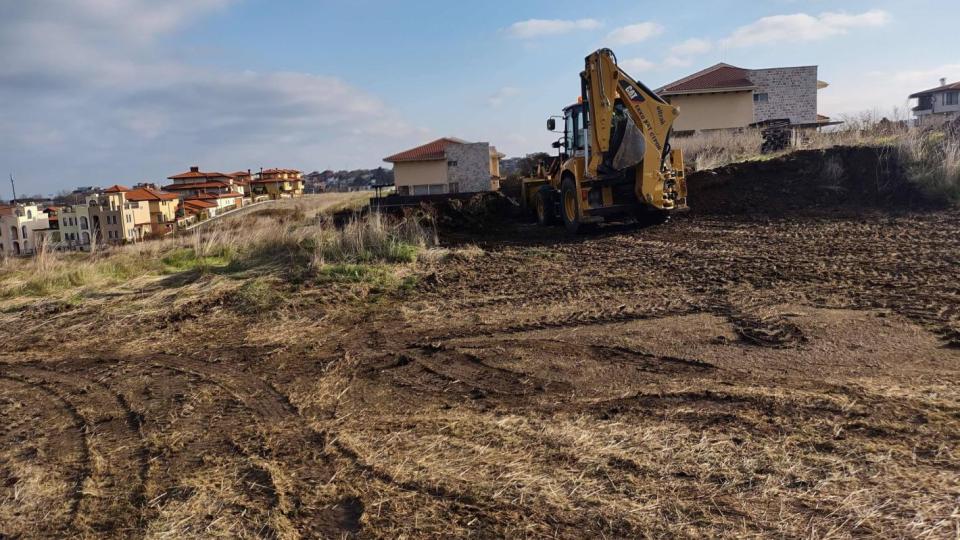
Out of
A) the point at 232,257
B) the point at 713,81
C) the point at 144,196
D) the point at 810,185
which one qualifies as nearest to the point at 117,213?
the point at 144,196

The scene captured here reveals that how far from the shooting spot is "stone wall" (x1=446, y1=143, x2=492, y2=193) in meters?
43.1

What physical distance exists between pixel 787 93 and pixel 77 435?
4225 cm

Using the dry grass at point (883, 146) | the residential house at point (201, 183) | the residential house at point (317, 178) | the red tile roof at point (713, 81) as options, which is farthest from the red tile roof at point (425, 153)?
the residential house at point (317, 178)

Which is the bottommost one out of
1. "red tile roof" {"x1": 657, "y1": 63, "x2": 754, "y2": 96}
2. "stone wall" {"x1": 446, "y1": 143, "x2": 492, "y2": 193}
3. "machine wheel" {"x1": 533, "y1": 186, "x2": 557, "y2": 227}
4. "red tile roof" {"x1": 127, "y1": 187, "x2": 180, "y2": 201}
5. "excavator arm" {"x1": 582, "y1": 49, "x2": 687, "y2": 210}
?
"machine wheel" {"x1": 533, "y1": 186, "x2": 557, "y2": 227}

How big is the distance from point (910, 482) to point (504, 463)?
6.67 feet

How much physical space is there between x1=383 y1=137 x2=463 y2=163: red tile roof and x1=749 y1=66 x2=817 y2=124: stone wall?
19.5m

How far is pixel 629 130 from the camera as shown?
12703 mm

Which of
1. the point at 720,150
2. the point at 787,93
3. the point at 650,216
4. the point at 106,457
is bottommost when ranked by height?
the point at 106,457

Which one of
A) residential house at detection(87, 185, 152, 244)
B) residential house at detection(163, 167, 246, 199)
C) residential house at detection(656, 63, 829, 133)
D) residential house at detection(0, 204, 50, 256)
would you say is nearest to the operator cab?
residential house at detection(656, 63, 829, 133)

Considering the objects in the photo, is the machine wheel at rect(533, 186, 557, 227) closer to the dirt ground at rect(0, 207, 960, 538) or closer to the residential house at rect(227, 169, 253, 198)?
the dirt ground at rect(0, 207, 960, 538)

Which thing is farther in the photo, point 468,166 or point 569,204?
point 468,166

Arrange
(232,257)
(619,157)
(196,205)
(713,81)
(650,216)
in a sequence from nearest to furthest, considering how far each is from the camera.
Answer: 1. (232,257)
2. (619,157)
3. (650,216)
4. (713,81)
5. (196,205)

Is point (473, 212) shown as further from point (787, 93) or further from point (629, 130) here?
point (787, 93)

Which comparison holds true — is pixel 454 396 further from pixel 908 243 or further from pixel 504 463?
pixel 908 243
